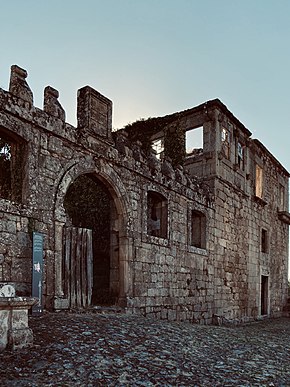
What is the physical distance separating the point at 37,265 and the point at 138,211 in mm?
3337

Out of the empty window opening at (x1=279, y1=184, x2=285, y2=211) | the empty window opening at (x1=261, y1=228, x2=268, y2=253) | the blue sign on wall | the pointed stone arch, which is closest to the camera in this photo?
the blue sign on wall

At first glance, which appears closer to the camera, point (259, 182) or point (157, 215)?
point (157, 215)

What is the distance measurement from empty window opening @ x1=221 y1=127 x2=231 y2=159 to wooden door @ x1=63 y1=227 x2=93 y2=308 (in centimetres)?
708

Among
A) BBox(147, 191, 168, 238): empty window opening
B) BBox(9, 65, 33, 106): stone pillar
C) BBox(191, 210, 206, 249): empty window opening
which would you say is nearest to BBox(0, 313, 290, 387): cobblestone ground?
BBox(9, 65, 33, 106): stone pillar

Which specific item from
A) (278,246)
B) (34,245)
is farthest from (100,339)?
(278,246)

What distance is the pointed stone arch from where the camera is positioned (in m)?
7.40

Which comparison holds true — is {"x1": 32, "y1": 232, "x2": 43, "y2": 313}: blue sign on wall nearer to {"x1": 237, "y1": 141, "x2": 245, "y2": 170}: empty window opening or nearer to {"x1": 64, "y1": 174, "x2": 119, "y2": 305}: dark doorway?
{"x1": 64, "y1": 174, "x2": 119, "y2": 305}: dark doorway

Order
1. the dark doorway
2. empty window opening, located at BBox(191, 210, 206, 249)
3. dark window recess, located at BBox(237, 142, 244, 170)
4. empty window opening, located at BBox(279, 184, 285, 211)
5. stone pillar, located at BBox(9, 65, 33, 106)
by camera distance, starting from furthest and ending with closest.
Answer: empty window opening, located at BBox(279, 184, 285, 211) → dark window recess, located at BBox(237, 142, 244, 170) → empty window opening, located at BBox(191, 210, 206, 249) → the dark doorway → stone pillar, located at BBox(9, 65, 33, 106)

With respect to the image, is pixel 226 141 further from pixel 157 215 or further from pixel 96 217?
pixel 96 217

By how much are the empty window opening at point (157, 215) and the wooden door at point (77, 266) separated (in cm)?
279

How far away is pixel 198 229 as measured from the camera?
12.7m

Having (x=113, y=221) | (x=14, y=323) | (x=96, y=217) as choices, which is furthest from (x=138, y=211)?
(x=14, y=323)

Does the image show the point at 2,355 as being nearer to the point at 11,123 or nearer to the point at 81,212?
the point at 11,123

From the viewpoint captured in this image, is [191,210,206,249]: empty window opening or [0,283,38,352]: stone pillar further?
[191,210,206,249]: empty window opening
